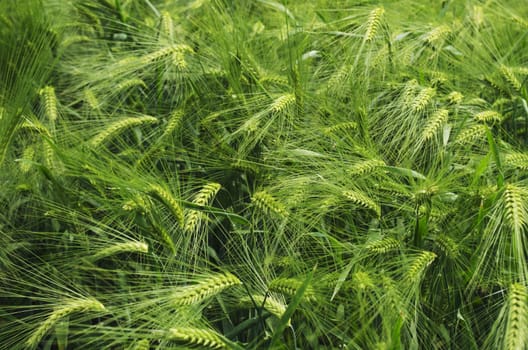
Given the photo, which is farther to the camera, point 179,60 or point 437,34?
point 437,34

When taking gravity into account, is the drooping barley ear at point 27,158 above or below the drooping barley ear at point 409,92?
below

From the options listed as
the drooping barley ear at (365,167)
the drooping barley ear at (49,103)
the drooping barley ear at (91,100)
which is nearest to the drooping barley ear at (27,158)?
the drooping barley ear at (49,103)

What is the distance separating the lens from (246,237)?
1.66 meters

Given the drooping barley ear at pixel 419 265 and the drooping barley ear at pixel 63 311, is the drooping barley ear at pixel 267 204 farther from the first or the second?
the drooping barley ear at pixel 63 311

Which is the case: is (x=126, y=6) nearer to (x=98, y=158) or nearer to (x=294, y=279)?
(x=98, y=158)

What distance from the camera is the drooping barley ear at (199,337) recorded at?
3.89ft

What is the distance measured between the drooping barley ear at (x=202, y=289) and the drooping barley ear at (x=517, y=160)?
72cm

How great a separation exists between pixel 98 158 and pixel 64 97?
25.6 inches

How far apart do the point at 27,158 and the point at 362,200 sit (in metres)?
0.86

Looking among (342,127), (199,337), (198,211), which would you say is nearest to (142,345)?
(199,337)

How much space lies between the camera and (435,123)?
167 cm

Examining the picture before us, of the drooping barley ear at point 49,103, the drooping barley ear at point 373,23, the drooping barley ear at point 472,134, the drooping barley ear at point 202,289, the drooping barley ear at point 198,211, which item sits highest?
the drooping barley ear at point 373,23

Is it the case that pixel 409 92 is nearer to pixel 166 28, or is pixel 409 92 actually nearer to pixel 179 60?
pixel 179 60

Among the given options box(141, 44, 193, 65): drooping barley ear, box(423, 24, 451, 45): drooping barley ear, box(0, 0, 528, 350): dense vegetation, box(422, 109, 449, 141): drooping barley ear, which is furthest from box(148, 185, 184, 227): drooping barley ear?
box(423, 24, 451, 45): drooping barley ear
